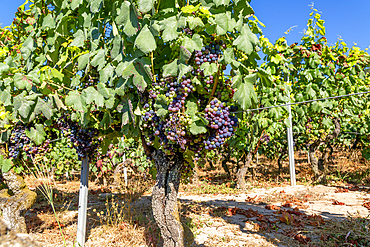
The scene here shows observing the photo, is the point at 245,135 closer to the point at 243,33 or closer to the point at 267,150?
the point at 267,150

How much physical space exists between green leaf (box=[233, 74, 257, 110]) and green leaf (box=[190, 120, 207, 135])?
337mm

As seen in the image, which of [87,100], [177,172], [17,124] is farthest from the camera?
[17,124]

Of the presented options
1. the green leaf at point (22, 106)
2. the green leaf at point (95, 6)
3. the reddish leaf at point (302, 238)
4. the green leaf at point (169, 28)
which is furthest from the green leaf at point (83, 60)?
the reddish leaf at point (302, 238)

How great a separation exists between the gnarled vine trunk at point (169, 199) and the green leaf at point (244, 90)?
969mm

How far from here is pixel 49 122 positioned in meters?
3.42

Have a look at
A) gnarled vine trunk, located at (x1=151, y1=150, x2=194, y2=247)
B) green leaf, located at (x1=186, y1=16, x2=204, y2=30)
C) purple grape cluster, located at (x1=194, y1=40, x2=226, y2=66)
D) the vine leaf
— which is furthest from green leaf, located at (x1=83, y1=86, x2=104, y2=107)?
the vine leaf

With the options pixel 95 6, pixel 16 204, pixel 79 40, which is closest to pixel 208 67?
pixel 95 6

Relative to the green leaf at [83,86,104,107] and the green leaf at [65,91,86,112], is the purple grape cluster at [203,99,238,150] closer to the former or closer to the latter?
the green leaf at [83,86,104,107]

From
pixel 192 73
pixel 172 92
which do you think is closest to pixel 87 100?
pixel 172 92

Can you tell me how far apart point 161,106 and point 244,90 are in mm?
670

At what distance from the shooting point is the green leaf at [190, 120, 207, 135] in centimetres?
188

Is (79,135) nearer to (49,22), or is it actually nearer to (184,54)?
(49,22)

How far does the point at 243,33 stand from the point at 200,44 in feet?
1.05

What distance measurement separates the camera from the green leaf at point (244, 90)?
5.75ft
